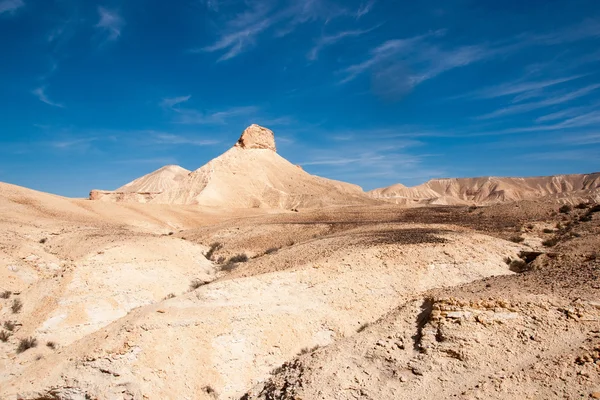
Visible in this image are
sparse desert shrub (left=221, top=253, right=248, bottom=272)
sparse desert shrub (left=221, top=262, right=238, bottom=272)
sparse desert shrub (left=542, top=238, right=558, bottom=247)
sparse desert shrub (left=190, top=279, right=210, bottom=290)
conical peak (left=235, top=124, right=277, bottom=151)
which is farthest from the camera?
conical peak (left=235, top=124, right=277, bottom=151)

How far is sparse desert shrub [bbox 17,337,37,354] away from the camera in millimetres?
9766

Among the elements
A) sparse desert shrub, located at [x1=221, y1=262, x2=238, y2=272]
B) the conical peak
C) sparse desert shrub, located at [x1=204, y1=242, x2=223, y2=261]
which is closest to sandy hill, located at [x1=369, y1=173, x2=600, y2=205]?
the conical peak

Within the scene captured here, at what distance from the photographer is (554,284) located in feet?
25.8

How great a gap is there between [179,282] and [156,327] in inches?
252

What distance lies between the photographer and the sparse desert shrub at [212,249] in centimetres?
1988

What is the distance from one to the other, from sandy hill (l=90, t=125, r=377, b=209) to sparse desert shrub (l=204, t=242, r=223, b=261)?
101 ft

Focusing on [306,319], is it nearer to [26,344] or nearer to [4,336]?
[26,344]

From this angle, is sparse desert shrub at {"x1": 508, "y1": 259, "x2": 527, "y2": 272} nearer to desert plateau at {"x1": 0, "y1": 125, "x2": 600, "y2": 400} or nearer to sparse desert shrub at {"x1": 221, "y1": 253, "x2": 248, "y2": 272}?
desert plateau at {"x1": 0, "y1": 125, "x2": 600, "y2": 400}

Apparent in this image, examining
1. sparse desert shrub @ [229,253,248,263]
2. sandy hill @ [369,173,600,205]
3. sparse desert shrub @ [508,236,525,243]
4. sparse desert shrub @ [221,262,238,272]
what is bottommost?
sparse desert shrub @ [221,262,238,272]

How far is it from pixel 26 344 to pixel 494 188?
10491 centimetres

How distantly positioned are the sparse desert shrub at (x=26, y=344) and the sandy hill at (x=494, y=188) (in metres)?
86.6

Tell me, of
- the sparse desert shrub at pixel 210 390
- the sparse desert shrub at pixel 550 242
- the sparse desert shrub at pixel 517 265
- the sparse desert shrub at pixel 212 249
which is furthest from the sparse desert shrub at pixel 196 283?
the sparse desert shrub at pixel 550 242

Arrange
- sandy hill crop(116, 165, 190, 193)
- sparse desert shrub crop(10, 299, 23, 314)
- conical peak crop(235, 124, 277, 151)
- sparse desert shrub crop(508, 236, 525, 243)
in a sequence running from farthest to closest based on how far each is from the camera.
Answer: sandy hill crop(116, 165, 190, 193) < conical peak crop(235, 124, 277, 151) < sparse desert shrub crop(508, 236, 525, 243) < sparse desert shrub crop(10, 299, 23, 314)

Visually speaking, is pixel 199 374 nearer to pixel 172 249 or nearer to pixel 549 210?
pixel 172 249
